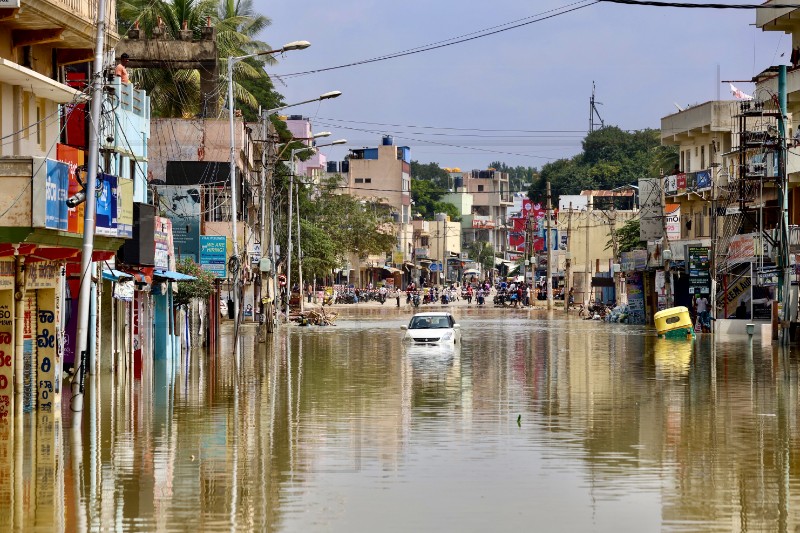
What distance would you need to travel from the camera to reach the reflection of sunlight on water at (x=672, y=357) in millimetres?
35219

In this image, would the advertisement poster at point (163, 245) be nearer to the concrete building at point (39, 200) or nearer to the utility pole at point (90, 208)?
the concrete building at point (39, 200)

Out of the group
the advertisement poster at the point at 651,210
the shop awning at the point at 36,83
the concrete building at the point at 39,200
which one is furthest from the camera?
the advertisement poster at the point at 651,210

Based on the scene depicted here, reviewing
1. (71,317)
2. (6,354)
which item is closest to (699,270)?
(71,317)

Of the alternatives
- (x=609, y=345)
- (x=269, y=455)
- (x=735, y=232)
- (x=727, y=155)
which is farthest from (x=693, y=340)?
(x=269, y=455)

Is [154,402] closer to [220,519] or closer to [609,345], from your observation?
[220,519]

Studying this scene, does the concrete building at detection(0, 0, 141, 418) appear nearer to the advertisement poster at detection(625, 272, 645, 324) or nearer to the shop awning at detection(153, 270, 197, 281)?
the shop awning at detection(153, 270, 197, 281)

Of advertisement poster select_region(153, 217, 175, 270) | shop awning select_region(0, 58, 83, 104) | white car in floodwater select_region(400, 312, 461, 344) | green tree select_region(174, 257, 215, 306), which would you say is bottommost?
white car in floodwater select_region(400, 312, 461, 344)

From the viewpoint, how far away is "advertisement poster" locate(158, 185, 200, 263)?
50.7 m

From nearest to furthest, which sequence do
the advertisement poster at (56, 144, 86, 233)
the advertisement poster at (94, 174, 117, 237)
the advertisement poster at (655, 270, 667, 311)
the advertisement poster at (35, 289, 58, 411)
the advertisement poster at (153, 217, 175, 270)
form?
the advertisement poster at (56, 144, 86, 233)
the advertisement poster at (35, 289, 58, 411)
the advertisement poster at (94, 174, 117, 237)
the advertisement poster at (153, 217, 175, 270)
the advertisement poster at (655, 270, 667, 311)

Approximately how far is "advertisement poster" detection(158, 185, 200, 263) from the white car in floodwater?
8.19 meters

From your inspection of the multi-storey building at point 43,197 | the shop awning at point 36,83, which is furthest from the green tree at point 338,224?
the shop awning at point 36,83

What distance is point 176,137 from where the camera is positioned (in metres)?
63.2

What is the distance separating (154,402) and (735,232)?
→ 4322 cm

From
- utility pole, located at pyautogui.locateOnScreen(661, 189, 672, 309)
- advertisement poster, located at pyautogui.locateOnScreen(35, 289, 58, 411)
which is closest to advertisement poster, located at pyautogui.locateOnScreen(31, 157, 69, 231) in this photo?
advertisement poster, located at pyautogui.locateOnScreen(35, 289, 58, 411)
